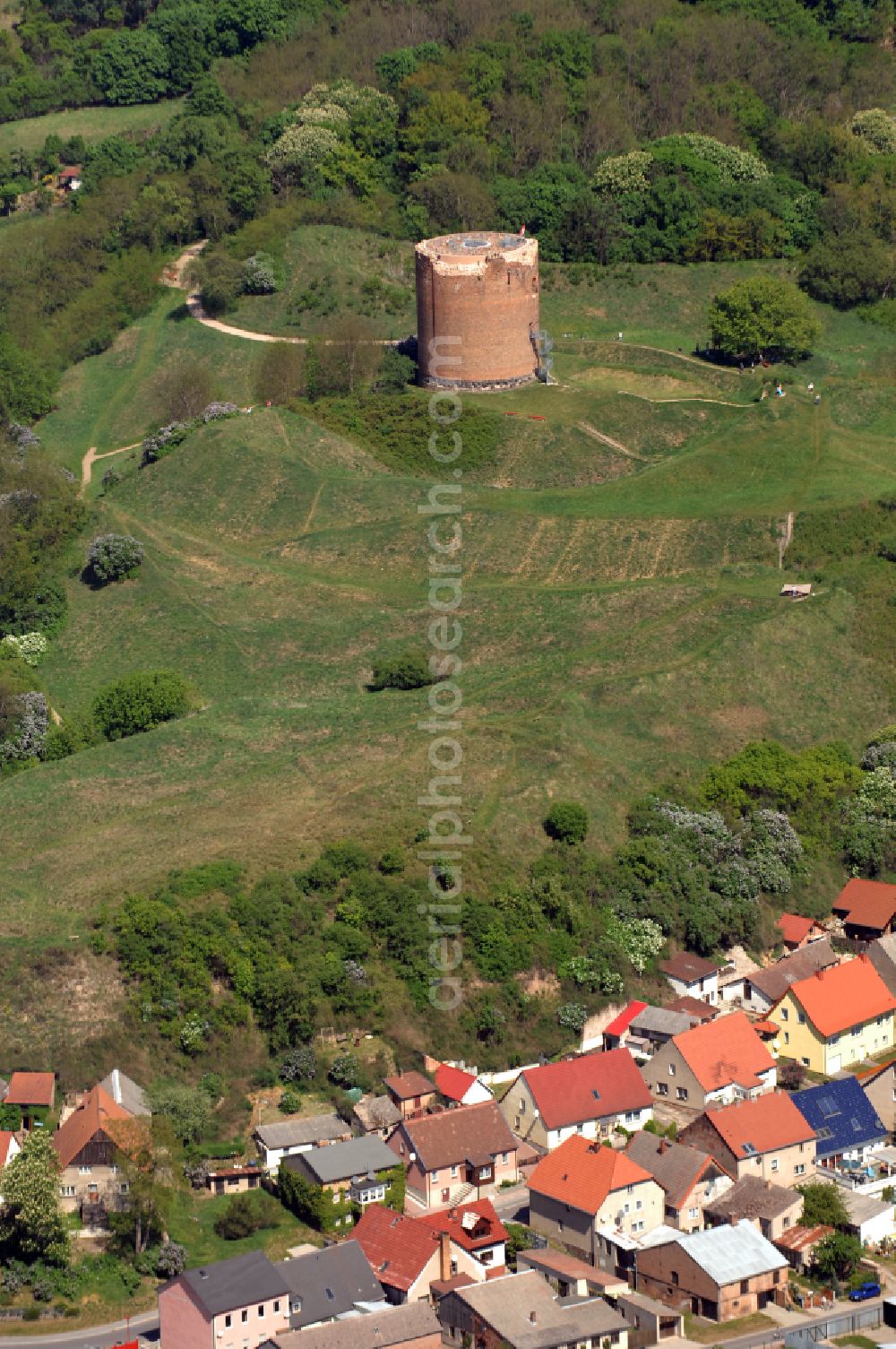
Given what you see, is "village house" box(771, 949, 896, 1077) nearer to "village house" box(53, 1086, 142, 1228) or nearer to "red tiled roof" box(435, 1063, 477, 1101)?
"red tiled roof" box(435, 1063, 477, 1101)

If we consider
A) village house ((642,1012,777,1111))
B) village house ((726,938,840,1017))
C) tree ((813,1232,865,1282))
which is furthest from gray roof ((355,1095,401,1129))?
village house ((726,938,840,1017))

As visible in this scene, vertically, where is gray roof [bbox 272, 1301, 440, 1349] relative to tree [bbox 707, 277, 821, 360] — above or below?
above

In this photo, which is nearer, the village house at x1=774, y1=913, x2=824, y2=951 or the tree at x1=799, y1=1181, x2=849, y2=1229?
the tree at x1=799, y1=1181, x2=849, y2=1229

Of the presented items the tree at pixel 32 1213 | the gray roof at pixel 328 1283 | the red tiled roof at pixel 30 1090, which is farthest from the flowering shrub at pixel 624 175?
the gray roof at pixel 328 1283

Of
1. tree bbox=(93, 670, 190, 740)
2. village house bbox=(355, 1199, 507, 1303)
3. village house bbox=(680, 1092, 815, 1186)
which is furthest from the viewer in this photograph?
tree bbox=(93, 670, 190, 740)

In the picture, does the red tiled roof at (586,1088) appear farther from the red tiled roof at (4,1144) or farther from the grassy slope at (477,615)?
the red tiled roof at (4,1144)

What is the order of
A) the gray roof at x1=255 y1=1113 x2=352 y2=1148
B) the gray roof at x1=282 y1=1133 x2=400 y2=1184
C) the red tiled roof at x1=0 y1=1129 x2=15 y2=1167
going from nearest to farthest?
the red tiled roof at x1=0 y1=1129 x2=15 y2=1167 < the gray roof at x1=282 y1=1133 x2=400 y2=1184 < the gray roof at x1=255 y1=1113 x2=352 y2=1148

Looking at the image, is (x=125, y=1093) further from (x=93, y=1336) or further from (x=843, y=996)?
(x=843, y=996)
